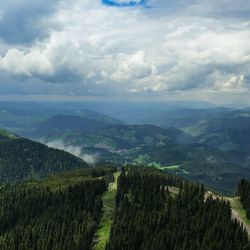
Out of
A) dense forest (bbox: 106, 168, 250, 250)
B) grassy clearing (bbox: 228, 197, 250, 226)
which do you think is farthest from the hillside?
grassy clearing (bbox: 228, 197, 250, 226)

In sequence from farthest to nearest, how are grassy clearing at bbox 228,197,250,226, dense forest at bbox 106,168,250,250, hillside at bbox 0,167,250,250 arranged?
grassy clearing at bbox 228,197,250,226
hillside at bbox 0,167,250,250
dense forest at bbox 106,168,250,250

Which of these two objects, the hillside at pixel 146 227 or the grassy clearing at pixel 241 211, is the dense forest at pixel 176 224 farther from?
the grassy clearing at pixel 241 211

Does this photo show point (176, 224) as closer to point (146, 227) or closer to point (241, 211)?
point (146, 227)

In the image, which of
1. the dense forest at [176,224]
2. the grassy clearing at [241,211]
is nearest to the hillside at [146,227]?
the dense forest at [176,224]

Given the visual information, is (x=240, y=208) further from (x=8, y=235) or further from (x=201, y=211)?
(x=8, y=235)

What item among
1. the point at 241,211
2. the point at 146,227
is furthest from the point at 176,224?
the point at 241,211

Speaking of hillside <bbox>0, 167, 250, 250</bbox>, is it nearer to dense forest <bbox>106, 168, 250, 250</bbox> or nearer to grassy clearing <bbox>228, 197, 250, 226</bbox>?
dense forest <bbox>106, 168, 250, 250</bbox>

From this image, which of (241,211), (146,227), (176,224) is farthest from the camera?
(241,211)

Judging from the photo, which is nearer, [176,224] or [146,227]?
[176,224]

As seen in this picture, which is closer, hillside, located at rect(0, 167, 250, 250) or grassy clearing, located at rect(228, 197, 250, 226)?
hillside, located at rect(0, 167, 250, 250)
